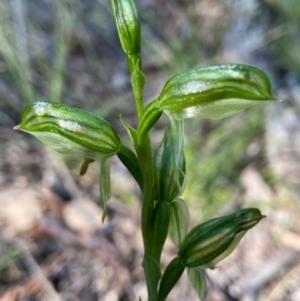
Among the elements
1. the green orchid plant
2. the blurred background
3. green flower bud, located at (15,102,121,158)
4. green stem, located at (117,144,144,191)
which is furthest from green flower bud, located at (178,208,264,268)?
the blurred background

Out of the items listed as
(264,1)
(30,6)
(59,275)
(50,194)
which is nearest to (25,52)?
(30,6)

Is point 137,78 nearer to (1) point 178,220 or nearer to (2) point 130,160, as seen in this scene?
(2) point 130,160

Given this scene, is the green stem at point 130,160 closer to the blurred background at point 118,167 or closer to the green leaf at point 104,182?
the green leaf at point 104,182

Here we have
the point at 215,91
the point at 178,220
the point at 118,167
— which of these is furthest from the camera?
the point at 118,167

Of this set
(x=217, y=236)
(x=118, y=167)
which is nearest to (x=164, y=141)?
(x=217, y=236)

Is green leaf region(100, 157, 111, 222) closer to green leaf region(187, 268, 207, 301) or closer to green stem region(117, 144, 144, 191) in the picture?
green stem region(117, 144, 144, 191)
